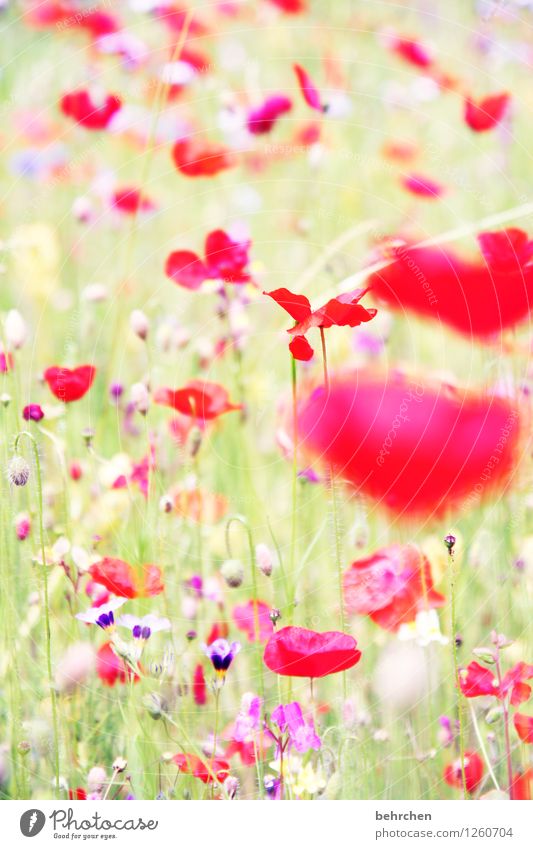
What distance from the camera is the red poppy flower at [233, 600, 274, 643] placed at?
79 cm

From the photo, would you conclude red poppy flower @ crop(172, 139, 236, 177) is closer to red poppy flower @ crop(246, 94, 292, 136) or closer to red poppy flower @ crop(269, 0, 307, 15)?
red poppy flower @ crop(246, 94, 292, 136)

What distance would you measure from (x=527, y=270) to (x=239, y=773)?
421 millimetres

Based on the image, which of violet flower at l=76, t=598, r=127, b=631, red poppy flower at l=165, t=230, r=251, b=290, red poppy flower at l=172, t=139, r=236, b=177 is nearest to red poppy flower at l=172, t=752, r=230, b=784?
violet flower at l=76, t=598, r=127, b=631

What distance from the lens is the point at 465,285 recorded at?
93cm

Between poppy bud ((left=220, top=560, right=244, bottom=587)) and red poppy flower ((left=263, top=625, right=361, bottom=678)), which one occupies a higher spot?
poppy bud ((left=220, top=560, right=244, bottom=587))

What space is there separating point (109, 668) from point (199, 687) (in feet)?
0.21

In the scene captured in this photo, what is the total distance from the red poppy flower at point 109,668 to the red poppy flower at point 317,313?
24 cm

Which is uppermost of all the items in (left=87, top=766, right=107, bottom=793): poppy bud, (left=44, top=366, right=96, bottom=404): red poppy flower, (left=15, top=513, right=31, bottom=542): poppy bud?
(left=44, top=366, right=96, bottom=404): red poppy flower

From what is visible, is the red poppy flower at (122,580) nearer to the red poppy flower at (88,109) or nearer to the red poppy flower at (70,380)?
the red poppy flower at (70,380)

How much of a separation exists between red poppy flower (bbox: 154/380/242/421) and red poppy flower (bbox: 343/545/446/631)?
0.14m

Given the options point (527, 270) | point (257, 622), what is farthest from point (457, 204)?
point (257, 622)

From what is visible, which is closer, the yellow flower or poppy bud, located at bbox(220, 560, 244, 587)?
poppy bud, located at bbox(220, 560, 244, 587)

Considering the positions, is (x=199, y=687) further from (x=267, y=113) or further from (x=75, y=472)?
(x=267, y=113)
